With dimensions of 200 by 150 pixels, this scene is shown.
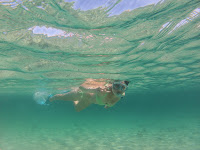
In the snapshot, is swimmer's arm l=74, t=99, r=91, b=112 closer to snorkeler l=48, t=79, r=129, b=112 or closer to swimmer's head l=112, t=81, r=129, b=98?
snorkeler l=48, t=79, r=129, b=112

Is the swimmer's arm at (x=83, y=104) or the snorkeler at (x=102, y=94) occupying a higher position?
the snorkeler at (x=102, y=94)

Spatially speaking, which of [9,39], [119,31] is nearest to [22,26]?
[9,39]

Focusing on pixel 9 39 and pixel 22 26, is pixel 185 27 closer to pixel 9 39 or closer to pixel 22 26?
pixel 22 26

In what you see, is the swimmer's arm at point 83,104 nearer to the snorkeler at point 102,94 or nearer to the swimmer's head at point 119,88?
the snorkeler at point 102,94

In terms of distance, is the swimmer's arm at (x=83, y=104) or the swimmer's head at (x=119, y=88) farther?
the swimmer's arm at (x=83, y=104)

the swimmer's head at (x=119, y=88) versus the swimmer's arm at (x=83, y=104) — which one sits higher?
the swimmer's head at (x=119, y=88)

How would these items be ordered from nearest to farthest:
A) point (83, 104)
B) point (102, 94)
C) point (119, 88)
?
1. point (119, 88)
2. point (102, 94)
3. point (83, 104)

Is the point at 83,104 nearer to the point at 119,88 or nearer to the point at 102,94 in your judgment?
the point at 102,94

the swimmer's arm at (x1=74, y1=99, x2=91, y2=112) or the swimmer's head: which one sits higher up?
the swimmer's head

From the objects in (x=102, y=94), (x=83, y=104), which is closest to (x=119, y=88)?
(x=102, y=94)

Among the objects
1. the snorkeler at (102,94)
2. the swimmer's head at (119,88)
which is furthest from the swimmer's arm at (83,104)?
the swimmer's head at (119,88)

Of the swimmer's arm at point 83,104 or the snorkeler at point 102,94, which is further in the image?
the swimmer's arm at point 83,104

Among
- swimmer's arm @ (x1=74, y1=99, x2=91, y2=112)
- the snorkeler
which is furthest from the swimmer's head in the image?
swimmer's arm @ (x1=74, y1=99, x2=91, y2=112)

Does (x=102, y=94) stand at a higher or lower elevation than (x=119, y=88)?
lower
